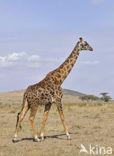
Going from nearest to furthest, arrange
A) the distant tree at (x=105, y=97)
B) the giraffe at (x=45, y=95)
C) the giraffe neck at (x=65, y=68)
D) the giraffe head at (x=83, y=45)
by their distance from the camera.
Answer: the giraffe at (x=45, y=95) < the giraffe neck at (x=65, y=68) < the giraffe head at (x=83, y=45) < the distant tree at (x=105, y=97)

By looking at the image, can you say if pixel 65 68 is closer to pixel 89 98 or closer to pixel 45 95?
pixel 45 95

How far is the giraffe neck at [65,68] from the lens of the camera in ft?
37.9

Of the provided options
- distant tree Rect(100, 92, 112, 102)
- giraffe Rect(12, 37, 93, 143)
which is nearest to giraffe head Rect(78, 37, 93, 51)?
giraffe Rect(12, 37, 93, 143)

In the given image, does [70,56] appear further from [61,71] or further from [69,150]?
[69,150]

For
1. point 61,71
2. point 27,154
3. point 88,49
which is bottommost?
point 27,154

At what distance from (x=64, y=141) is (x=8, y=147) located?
2006mm

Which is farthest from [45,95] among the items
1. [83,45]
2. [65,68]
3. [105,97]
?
[105,97]

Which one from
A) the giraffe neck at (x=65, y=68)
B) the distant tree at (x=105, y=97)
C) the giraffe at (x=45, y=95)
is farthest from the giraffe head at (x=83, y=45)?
the distant tree at (x=105, y=97)

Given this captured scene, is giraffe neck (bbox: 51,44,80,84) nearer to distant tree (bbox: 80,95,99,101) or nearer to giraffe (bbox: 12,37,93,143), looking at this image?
giraffe (bbox: 12,37,93,143)

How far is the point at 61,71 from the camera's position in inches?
462

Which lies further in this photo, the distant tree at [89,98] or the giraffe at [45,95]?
the distant tree at [89,98]

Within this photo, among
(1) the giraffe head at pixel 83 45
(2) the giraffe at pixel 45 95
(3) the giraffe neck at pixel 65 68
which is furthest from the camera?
(1) the giraffe head at pixel 83 45

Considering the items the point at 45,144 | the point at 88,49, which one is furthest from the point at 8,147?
the point at 88,49

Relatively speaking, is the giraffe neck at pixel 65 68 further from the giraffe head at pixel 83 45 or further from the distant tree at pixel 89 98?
the distant tree at pixel 89 98
